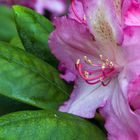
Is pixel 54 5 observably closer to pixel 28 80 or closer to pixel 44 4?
pixel 44 4

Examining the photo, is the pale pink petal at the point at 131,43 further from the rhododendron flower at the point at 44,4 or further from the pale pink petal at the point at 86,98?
the rhododendron flower at the point at 44,4

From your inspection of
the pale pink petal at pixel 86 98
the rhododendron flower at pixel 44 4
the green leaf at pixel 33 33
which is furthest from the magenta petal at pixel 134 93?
the rhododendron flower at pixel 44 4

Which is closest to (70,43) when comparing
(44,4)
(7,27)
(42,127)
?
(42,127)

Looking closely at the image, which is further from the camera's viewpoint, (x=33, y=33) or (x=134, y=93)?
(x=33, y=33)

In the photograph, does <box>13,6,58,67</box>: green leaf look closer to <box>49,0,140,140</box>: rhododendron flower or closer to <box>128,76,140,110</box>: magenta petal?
<box>49,0,140,140</box>: rhododendron flower

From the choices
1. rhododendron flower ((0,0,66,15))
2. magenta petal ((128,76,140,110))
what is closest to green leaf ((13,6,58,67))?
magenta petal ((128,76,140,110))
